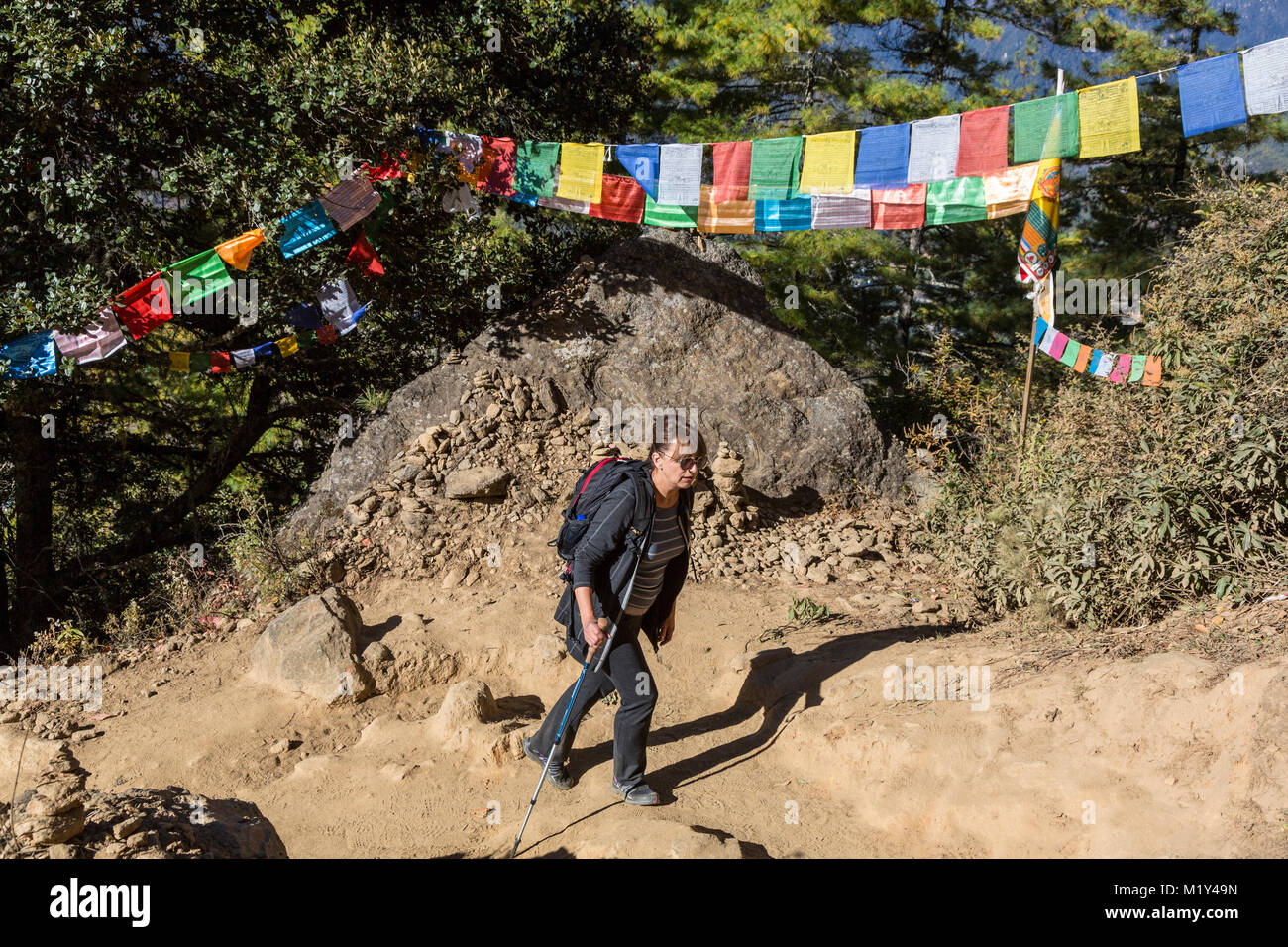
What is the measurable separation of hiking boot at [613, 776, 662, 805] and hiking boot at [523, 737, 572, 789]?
12.9 inches

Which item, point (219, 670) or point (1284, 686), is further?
point (219, 670)

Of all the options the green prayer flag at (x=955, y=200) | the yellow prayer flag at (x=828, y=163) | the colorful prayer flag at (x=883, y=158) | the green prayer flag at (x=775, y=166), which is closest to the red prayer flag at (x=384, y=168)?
the green prayer flag at (x=775, y=166)

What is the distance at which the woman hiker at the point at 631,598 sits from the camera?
168 inches

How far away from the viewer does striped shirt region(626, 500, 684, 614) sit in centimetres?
437

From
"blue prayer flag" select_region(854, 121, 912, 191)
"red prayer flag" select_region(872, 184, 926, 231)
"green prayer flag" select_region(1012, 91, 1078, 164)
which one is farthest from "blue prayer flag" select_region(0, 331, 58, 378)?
"green prayer flag" select_region(1012, 91, 1078, 164)

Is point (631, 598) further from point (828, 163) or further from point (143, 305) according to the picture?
point (143, 305)

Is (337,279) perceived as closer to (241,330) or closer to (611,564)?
(241,330)

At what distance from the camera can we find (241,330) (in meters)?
9.53

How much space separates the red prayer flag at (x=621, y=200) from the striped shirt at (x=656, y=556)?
4714 millimetres

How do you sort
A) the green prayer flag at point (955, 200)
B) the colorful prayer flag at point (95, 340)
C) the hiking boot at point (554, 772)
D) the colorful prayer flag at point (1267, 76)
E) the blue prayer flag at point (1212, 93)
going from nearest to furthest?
the hiking boot at point (554, 772) → the colorful prayer flag at point (1267, 76) → the blue prayer flag at point (1212, 93) → the colorful prayer flag at point (95, 340) → the green prayer flag at point (955, 200)

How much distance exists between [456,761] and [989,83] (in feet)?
45.3

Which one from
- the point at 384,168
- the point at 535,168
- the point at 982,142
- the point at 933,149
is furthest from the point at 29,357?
the point at 982,142

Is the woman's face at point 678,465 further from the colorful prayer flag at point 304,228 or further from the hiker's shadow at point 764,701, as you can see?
the colorful prayer flag at point 304,228

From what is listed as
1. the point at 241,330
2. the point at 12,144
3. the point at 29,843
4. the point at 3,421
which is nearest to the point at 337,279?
the point at 241,330
